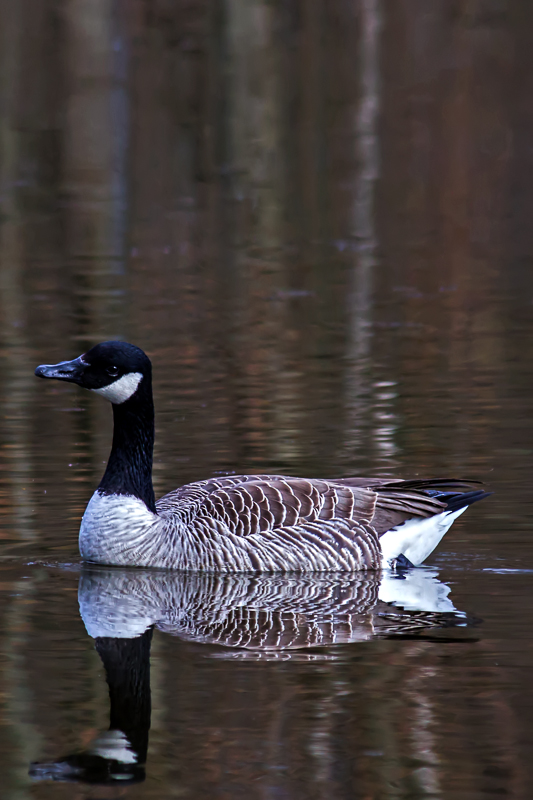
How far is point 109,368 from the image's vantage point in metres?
11.6

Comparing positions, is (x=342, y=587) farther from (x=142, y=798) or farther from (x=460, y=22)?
(x=460, y=22)

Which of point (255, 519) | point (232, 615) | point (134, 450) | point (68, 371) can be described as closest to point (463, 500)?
point (255, 519)

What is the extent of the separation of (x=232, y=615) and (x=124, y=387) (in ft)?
7.77

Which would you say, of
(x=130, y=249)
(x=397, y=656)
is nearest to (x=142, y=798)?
(x=397, y=656)

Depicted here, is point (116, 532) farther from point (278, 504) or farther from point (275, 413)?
point (275, 413)

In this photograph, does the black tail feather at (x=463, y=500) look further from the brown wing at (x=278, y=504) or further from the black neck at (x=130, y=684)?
the black neck at (x=130, y=684)

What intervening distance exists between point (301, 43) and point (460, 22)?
428 inches

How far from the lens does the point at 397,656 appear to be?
906 centimetres

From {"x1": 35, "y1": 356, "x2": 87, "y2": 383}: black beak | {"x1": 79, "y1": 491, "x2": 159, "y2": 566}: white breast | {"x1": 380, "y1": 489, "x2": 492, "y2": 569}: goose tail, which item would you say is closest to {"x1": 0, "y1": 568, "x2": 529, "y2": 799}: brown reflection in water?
{"x1": 79, "y1": 491, "x2": 159, "y2": 566}: white breast

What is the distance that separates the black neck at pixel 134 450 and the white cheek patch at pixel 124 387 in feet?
0.13

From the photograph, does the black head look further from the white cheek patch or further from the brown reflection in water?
the brown reflection in water

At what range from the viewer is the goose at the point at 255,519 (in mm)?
11039

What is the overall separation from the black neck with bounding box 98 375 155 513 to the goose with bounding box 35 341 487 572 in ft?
0.04

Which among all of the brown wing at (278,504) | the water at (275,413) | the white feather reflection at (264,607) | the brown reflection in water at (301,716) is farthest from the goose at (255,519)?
the brown reflection in water at (301,716)
